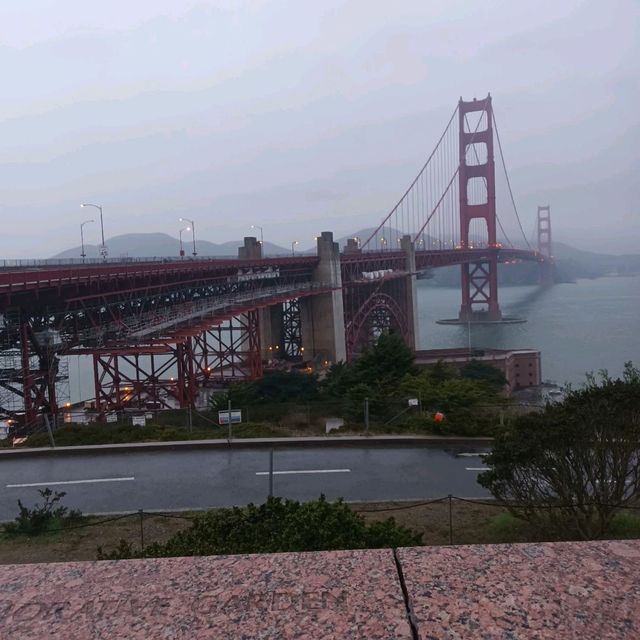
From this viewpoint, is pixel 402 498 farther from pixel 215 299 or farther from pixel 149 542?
pixel 215 299

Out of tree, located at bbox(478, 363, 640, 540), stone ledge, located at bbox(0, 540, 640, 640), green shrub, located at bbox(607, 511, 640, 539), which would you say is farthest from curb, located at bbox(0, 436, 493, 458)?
stone ledge, located at bbox(0, 540, 640, 640)

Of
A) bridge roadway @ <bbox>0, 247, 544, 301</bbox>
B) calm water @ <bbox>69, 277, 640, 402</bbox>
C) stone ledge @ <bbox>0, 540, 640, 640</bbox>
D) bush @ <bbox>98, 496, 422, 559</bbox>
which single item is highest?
bridge roadway @ <bbox>0, 247, 544, 301</bbox>

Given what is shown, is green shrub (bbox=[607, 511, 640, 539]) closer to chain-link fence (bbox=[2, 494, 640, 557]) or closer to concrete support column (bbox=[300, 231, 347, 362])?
chain-link fence (bbox=[2, 494, 640, 557])

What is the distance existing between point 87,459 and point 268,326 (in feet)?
87.9

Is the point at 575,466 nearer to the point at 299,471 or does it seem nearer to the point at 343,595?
the point at 343,595

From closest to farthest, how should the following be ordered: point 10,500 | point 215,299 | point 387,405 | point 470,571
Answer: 1. point 470,571
2. point 10,500
3. point 387,405
4. point 215,299

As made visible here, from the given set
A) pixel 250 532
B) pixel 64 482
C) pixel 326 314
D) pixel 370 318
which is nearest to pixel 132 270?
pixel 64 482

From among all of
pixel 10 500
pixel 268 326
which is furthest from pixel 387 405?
pixel 268 326

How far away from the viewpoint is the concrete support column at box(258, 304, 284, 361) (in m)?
35.7

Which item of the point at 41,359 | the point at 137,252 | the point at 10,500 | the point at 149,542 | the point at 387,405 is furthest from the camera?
the point at 137,252

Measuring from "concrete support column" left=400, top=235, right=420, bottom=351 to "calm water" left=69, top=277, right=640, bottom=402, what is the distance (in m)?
5.36

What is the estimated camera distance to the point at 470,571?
225cm

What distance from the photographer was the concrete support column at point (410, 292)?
4591 centimetres

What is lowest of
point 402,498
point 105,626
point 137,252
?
point 402,498
